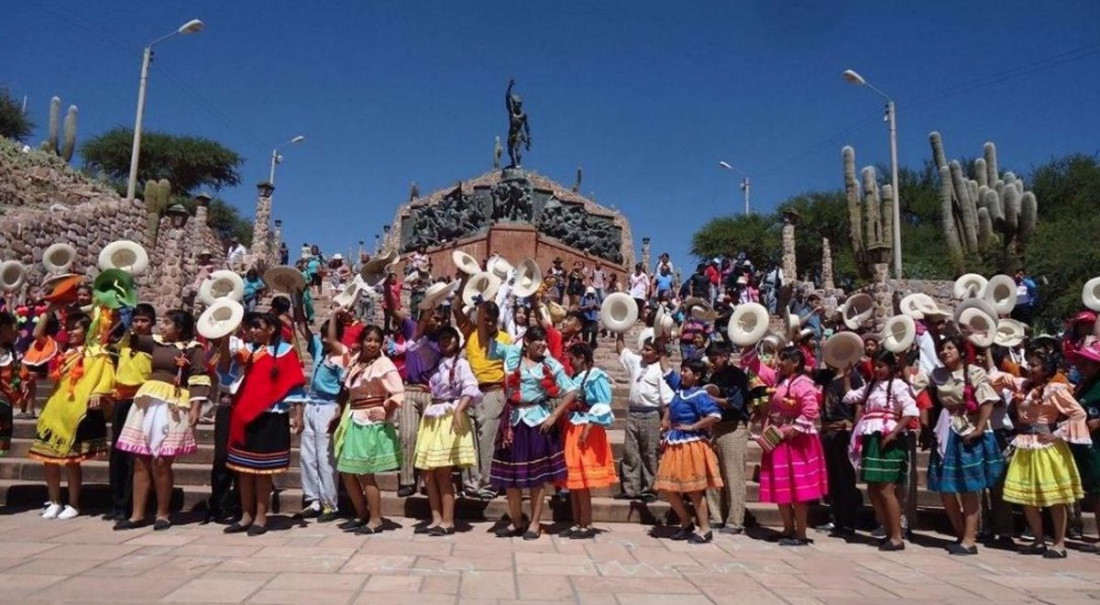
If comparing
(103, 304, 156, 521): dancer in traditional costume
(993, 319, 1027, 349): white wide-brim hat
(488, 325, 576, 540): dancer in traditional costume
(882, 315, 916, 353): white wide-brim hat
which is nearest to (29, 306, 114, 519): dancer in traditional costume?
(103, 304, 156, 521): dancer in traditional costume

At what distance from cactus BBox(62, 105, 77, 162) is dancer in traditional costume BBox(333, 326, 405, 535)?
3140 centimetres

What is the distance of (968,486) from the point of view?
548 centimetres

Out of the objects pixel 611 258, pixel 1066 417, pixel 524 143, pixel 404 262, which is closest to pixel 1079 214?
pixel 611 258

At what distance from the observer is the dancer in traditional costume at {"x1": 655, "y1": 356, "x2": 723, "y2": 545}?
5.68 metres

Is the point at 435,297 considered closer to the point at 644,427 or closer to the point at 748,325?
the point at 644,427

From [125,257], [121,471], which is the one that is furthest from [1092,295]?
[125,257]

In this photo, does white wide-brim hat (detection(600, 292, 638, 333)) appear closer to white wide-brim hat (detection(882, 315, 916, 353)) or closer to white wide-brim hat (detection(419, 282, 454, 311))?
white wide-brim hat (detection(419, 282, 454, 311))

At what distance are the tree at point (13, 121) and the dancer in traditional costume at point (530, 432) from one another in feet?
135

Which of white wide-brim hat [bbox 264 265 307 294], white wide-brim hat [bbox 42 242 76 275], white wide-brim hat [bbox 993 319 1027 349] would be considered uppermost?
white wide-brim hat [bbox 42 242 76 275]

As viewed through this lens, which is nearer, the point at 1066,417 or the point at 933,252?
the point at 1066,417

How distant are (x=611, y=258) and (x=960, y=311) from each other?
829 inches

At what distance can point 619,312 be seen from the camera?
7781 millimetres

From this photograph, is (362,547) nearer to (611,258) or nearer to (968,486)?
(968,486)

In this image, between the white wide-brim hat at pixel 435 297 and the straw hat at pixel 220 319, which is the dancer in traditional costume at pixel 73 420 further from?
the white wide-brim hat at pixel 435 297
